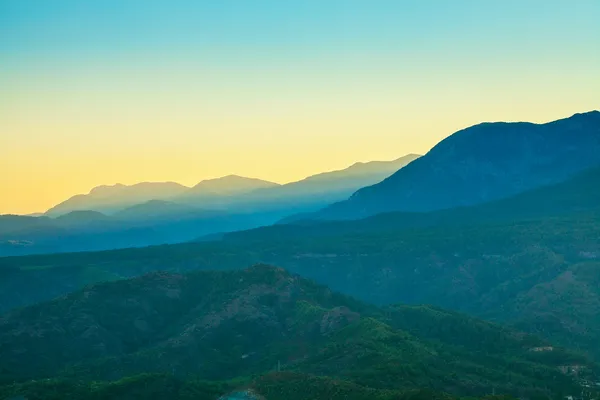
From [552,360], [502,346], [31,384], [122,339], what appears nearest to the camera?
[31,384]

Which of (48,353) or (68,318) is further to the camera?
(68,318)

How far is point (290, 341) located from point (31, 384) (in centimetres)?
5830

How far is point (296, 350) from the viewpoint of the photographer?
17725 cm

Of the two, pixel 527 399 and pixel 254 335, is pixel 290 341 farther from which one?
pixel 527 399

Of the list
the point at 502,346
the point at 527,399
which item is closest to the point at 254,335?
the point at 502,346

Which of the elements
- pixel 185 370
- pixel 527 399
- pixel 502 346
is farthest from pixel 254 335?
pixel 527 399

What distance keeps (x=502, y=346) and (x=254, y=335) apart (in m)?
51.5

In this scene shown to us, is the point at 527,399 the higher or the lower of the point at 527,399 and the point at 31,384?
the lower

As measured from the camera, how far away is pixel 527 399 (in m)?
146

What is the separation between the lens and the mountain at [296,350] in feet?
503

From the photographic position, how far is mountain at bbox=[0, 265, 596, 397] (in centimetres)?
15338

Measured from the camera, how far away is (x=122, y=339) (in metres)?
195

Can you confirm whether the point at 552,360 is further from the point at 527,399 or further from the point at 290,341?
the point at 290,341

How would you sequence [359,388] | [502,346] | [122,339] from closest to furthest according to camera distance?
[359,388]
[502,346]
[122,339]
